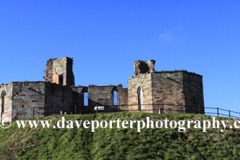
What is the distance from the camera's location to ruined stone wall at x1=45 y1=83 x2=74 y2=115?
38656mm

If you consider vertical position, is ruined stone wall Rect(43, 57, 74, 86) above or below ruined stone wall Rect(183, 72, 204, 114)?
above

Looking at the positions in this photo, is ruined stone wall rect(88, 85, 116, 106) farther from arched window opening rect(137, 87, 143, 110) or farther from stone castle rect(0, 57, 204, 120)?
arched window opening rect(137, 87, 143, 110)

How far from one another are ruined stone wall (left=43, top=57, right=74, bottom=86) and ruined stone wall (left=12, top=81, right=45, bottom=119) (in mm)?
8097

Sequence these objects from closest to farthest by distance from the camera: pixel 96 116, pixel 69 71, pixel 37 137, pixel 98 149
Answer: pixel 98 149
pixel 37 137
pixel 96 116
pixel 69 71

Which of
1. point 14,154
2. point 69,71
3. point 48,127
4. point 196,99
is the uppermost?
point 69,71

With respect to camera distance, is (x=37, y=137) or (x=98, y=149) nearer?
(x=98, y=149)

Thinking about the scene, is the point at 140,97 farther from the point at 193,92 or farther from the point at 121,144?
the point at 121,144

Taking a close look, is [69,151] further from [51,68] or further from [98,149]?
[51,68]

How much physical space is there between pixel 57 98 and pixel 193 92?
14165 millimetres

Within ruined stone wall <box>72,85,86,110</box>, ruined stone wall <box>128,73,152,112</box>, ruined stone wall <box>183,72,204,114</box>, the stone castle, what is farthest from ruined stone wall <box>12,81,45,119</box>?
ruined stone wall <box>183,72,204,114</box>

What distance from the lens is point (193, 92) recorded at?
132 ft

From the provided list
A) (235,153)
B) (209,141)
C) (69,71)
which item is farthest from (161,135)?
(69,71)

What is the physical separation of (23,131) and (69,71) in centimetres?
1633

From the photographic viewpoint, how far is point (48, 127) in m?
31.5
